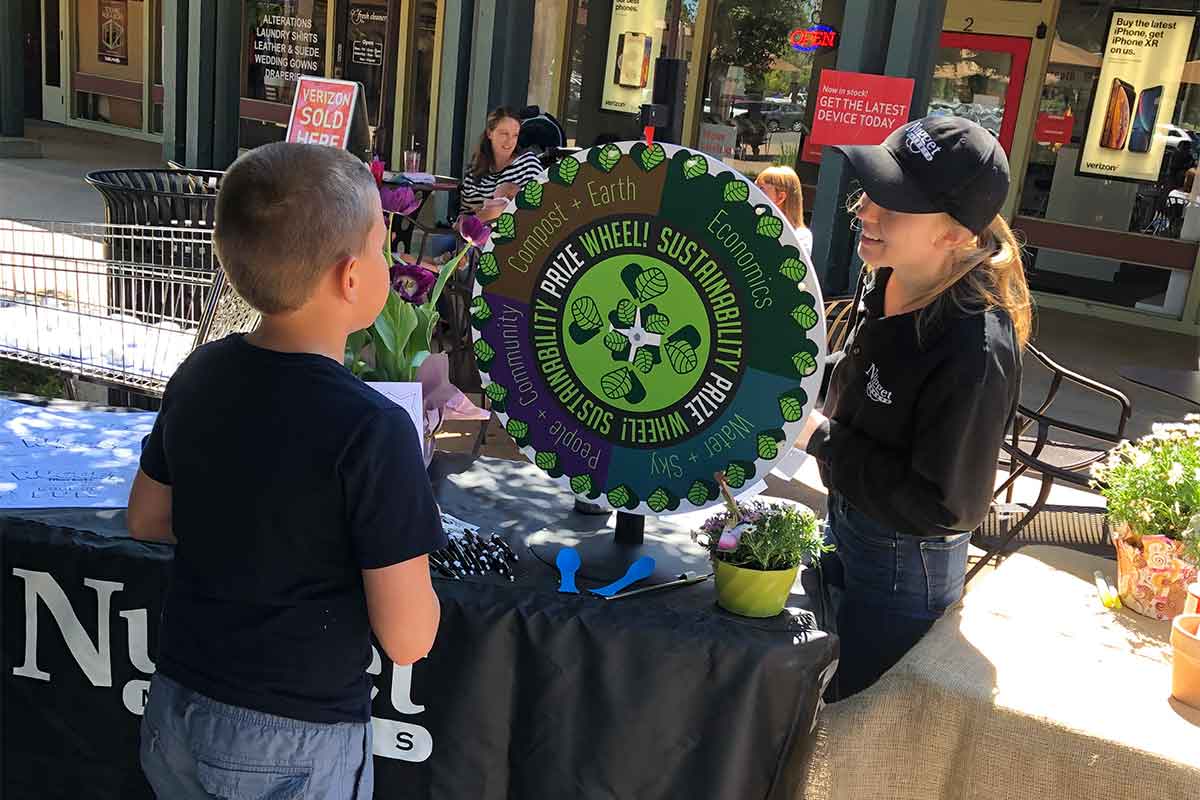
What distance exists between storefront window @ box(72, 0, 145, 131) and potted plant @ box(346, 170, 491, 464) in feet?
64.1

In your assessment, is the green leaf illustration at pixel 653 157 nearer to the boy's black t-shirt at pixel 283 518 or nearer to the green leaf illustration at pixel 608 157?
the green leaf illustration at pixel 608 157

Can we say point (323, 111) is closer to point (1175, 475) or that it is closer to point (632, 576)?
point (632, 576)

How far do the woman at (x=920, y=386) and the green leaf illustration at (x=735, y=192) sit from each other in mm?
217

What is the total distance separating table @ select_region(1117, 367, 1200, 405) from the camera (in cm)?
437

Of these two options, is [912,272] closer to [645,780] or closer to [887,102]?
[645,780]

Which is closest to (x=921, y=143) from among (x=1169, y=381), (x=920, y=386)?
(x=920, y=386)

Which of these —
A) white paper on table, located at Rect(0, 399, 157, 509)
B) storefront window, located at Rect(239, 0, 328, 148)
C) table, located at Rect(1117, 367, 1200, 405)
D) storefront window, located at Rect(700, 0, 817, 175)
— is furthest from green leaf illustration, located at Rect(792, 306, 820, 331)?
storefront window, located at Rect(239, 0, 328, 148)

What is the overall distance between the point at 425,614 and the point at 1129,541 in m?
1.53

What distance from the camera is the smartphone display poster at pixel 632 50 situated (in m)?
12.0

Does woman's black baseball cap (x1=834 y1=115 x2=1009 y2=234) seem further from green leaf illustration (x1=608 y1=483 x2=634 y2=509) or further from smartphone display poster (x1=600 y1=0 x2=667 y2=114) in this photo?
smartphone display poster (x1=600 y1=0 x2=667 y2=114)

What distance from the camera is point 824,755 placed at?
201 centimetres

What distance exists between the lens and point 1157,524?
224 cm

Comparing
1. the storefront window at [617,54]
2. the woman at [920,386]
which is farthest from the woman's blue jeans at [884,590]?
the storefront window at [617,54]

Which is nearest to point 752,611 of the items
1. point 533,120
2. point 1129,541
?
point 1129,541
